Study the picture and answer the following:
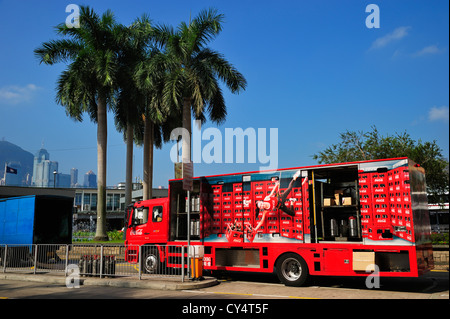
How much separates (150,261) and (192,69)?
13302mm

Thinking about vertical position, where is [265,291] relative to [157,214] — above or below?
below

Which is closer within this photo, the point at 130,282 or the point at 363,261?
the point at 363,261

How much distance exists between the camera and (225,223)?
46.2 ft

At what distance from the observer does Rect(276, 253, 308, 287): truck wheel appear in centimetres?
1217

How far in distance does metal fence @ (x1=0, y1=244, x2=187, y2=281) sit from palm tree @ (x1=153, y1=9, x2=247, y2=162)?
363 inches

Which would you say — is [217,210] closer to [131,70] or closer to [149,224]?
[149,224]

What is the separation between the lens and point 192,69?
24344 millimetres

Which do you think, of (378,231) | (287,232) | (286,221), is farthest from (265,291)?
(378,231)

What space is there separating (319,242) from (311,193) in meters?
1.54

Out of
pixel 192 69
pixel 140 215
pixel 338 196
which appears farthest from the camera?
pixel 192 69

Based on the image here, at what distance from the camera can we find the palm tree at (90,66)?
2762cm

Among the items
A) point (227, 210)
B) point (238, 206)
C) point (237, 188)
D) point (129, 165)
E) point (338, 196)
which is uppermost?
point (129, 165)

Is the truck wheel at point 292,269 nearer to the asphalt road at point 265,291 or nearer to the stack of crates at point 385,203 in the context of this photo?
the asphalt road at point 265,291

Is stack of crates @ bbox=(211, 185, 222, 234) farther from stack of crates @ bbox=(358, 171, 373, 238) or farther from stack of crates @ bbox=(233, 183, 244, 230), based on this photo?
stack of crates @ bbox=(358, 171, 373, 238)
